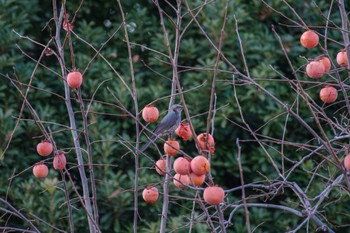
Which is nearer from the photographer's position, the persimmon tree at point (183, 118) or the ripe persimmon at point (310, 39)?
the ripe persimmon at point (310, 39)

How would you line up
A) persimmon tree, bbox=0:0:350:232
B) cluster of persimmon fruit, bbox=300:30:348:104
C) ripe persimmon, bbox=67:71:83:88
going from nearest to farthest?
ripe persimmon, bbox=67:71:83:88
cluster of persimmon fruit, bbox=300:30:348:104
persimmon tree, bbox=0:0:350:232

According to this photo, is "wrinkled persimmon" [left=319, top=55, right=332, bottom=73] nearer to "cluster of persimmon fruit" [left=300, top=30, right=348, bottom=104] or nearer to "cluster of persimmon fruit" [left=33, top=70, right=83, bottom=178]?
"cluster of persimmon fruit" [left=300, top=30, right=348, bottom=104]

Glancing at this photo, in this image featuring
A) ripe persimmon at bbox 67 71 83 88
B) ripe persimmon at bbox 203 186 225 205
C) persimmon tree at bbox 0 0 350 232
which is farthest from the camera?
persimmon tree at bbox 0 0 350 232

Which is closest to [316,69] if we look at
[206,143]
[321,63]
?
[321,63]

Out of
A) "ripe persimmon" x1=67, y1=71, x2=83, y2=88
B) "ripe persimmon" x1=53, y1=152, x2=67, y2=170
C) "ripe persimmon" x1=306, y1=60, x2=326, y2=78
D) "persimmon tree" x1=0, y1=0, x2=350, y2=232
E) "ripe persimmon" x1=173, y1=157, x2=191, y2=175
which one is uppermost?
"ripe persimmon" x1=173, y1=157, x2=191, y2=175

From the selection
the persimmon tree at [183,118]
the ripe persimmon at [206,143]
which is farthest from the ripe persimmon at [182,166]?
the persimmon tree at [183,118]

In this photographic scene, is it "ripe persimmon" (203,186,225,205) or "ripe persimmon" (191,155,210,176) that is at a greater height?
"ripe persimmon" (191,155,210,176)

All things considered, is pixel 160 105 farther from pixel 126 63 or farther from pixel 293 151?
pixel 293 151

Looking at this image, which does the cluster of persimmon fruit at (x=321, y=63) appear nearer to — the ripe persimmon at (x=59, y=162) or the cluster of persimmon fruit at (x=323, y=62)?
the cluster of persimmon fruit at (x=323, y=62)

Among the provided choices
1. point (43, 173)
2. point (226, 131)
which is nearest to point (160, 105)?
point (226, 131)

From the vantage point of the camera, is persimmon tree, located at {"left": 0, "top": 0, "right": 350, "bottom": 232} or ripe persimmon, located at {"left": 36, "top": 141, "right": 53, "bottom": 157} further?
persimmon tree, located at {"left": 0, "top": 0, "right": 350, "bottom": 232}

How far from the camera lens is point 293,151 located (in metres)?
4.51

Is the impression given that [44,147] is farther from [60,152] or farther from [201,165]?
[201,165]

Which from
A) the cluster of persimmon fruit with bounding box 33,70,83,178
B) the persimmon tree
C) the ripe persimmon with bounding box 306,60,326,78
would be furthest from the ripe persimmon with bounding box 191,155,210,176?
the persimmon tree
